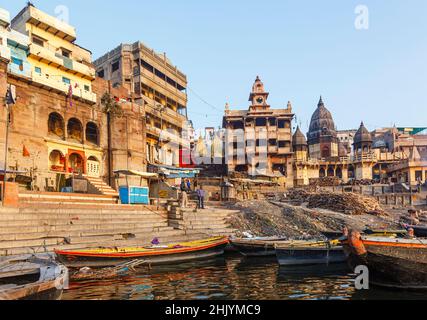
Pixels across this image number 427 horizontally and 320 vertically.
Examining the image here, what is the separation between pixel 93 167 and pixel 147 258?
1715cm

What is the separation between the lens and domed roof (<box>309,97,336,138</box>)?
72562mm

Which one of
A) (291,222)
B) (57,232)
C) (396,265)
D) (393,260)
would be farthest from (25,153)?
(396,265)

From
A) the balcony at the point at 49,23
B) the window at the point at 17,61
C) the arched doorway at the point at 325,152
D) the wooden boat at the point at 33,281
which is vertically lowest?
the wooden boat at the point at 33,281

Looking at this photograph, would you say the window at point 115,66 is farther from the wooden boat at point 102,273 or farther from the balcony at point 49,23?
the wooden boat at point 102,273

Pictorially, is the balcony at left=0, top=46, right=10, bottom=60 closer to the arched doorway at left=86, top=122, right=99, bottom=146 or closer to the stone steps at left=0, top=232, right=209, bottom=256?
the arched doorway at left=86, top=122, right=99, bottom=146

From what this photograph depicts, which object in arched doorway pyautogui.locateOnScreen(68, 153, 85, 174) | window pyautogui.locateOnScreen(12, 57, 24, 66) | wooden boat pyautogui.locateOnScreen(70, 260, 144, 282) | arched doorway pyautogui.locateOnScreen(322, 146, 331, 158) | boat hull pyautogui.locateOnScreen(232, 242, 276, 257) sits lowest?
boat hull pyautogui.locateOnScreen(232, 242, 276, 257)

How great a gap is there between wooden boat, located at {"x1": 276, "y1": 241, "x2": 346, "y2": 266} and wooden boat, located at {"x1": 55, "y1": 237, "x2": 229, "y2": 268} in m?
3.89

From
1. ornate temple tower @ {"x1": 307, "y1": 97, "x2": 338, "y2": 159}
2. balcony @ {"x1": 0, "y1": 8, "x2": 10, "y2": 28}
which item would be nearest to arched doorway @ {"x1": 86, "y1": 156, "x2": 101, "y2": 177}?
balcony @ {"x1": 0, "y1": 8, "x2": 10, "y2": 28}

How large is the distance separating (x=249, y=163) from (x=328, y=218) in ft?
88.3

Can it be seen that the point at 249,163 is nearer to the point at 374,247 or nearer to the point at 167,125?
the point at 167,125

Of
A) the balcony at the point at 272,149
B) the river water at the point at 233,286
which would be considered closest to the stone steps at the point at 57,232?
the river water at the point at 233,286

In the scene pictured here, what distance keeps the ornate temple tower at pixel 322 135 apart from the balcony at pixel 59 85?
52660mm

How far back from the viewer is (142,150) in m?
31.2

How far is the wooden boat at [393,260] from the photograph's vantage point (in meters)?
9.79
